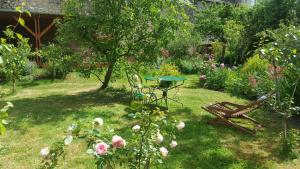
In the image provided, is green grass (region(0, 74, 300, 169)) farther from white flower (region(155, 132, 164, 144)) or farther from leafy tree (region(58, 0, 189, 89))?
white flower (region(155, 132, 164, 144))

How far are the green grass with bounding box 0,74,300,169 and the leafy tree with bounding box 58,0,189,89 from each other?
4.69 feet

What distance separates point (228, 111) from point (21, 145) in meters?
4.50

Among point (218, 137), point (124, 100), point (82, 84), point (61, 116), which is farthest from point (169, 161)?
point (82, 84)

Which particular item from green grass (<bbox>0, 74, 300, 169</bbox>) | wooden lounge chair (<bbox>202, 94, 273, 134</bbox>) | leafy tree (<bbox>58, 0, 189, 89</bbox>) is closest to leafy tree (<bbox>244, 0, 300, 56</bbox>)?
leafy tree (<bbox>58, 0, 189, 89</bbox>)

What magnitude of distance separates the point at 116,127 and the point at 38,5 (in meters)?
11.6

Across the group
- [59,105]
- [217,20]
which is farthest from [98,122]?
[217,20]

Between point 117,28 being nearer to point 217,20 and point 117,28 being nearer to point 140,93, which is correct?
point 140,93

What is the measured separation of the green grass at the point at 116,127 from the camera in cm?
596

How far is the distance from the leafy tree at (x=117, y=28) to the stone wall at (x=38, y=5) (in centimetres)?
593

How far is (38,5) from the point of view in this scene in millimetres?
17062

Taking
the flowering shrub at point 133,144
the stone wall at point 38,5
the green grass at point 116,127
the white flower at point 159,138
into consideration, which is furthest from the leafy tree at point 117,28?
the white flower at point 159,138

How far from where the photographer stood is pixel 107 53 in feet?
36.2

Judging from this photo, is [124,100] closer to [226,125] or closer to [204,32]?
[226,125]

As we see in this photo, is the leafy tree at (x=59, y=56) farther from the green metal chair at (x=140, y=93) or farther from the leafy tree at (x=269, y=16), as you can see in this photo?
the leafy tree at (x=269, y=16)
